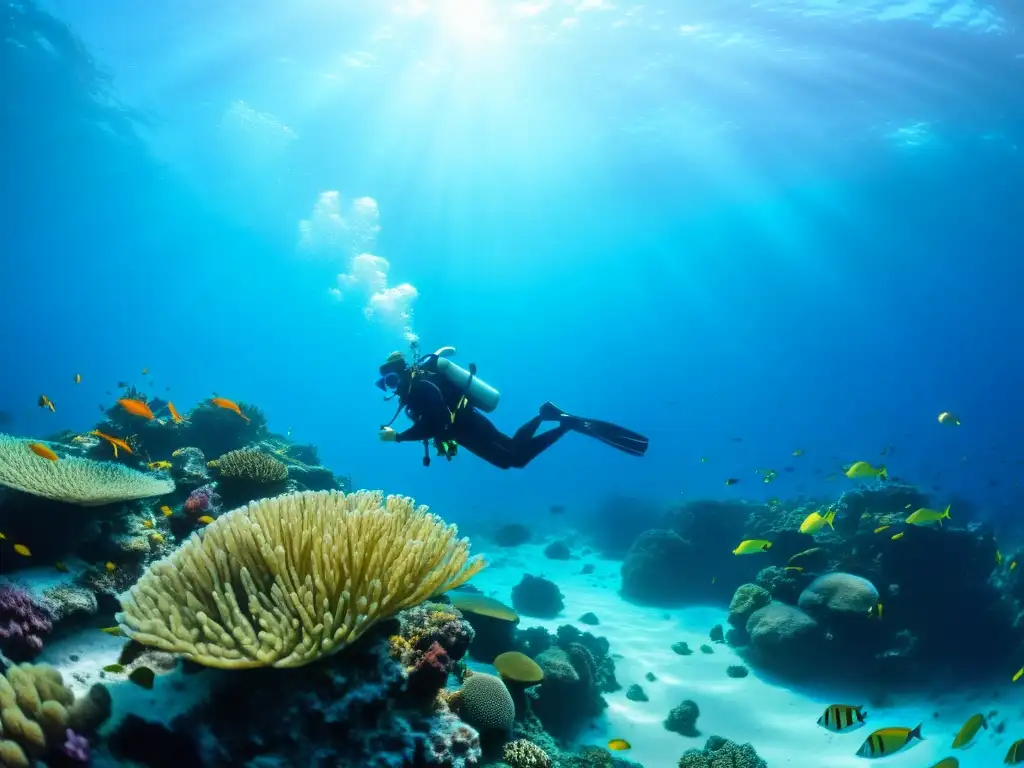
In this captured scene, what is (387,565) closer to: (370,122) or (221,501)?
(221,501)

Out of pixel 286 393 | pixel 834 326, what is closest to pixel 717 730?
pixel 834 326

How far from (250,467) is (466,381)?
3331 millimetres

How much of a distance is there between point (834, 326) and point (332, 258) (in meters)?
86.1

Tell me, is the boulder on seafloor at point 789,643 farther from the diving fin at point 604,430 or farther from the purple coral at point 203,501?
the purple coral at point 203,501

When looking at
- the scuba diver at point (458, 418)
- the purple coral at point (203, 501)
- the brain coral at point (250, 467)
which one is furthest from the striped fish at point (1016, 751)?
the purple coral at point (203, 501)

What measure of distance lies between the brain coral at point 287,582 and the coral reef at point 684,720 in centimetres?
835

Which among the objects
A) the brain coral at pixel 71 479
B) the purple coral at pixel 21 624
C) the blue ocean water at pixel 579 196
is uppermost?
the blue ocean water at pixel 579 196

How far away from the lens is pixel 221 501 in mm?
6348

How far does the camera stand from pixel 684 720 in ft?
29.4

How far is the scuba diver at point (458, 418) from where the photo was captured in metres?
6.96

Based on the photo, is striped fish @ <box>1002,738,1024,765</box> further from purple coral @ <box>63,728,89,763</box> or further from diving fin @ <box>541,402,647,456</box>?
purple coral @ <box>63,728,89,763</box>

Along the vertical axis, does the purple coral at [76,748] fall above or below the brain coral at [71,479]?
below

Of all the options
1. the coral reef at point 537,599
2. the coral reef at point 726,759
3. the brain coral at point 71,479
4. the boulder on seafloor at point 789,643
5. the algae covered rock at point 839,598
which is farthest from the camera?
the coral reef at point 537,599

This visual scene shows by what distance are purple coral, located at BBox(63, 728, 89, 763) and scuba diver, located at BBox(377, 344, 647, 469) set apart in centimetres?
421
